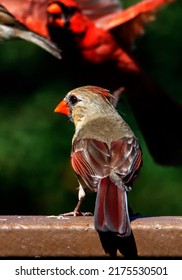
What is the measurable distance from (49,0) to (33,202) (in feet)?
A: 3.87

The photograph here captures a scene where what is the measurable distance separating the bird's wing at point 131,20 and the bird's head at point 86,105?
1477 mm

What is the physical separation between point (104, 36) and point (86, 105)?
167cm

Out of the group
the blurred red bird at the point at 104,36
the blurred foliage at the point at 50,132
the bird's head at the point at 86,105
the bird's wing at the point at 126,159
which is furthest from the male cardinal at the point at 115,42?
the bird's wing at the point at 126,159

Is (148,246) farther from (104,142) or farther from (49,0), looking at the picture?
(49,0)

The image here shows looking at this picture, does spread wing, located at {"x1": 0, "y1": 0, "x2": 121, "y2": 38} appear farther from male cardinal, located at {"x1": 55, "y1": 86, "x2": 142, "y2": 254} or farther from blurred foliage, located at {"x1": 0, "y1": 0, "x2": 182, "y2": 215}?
male cardinal, located at {"x1": 55, "y1": 86, "x2": 142, "y2": 254}

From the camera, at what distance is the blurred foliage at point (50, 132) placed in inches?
210

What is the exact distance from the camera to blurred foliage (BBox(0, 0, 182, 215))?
5336 mm

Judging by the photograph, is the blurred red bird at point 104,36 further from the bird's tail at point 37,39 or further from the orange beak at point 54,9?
the bird's tail at point 37,39

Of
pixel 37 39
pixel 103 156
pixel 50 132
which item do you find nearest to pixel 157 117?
pixel 50 132

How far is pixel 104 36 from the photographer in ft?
16.4

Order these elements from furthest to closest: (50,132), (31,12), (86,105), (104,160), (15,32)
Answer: (50,132) < (31,12) < (15,32) < (86,105) < (104,160)

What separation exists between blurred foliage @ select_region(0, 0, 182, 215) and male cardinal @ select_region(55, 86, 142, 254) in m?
1.89

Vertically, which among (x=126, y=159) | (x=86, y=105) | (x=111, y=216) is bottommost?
(x=111, y=216)

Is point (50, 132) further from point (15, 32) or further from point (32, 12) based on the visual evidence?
point (15, 32)
